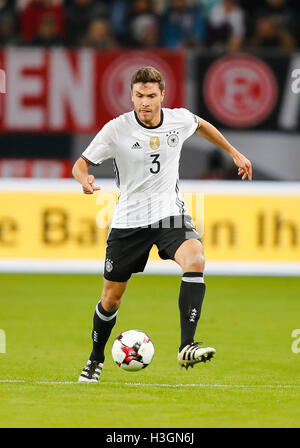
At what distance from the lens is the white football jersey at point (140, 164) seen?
729 cm

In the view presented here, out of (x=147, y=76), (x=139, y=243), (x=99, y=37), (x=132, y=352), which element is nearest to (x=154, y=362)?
(x=132, y=352)

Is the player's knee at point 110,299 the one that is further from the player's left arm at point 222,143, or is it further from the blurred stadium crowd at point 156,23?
the blurred stadium crowd at point 156,23

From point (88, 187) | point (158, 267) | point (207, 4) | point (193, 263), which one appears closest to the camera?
point (88, 187)

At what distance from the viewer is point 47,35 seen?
1638 cm

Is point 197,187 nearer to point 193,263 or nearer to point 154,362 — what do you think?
point 154,362

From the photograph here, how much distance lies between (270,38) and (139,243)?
10.6m

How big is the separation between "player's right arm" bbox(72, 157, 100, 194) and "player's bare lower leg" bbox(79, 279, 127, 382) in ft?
2.56

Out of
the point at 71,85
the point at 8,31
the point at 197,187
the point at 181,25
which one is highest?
the point at 181,25

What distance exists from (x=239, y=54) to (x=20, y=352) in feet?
28.8

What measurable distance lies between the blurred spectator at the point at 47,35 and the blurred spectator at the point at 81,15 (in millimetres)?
486

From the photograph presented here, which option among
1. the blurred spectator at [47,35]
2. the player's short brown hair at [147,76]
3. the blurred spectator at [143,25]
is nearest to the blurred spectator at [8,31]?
the blurred spectator at [47,35]

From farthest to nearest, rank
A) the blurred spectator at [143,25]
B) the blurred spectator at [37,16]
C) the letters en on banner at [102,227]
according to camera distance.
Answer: the blurred spectator at [37,16] < the blurred spectator at [143,25] < the letters en on banner at [102,227]

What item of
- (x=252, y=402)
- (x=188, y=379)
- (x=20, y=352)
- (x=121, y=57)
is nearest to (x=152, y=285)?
(x=121, y=57)

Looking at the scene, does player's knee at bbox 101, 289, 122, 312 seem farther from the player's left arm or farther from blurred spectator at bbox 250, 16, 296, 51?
blurred spectator at bbox 250, 16, 296, 51
